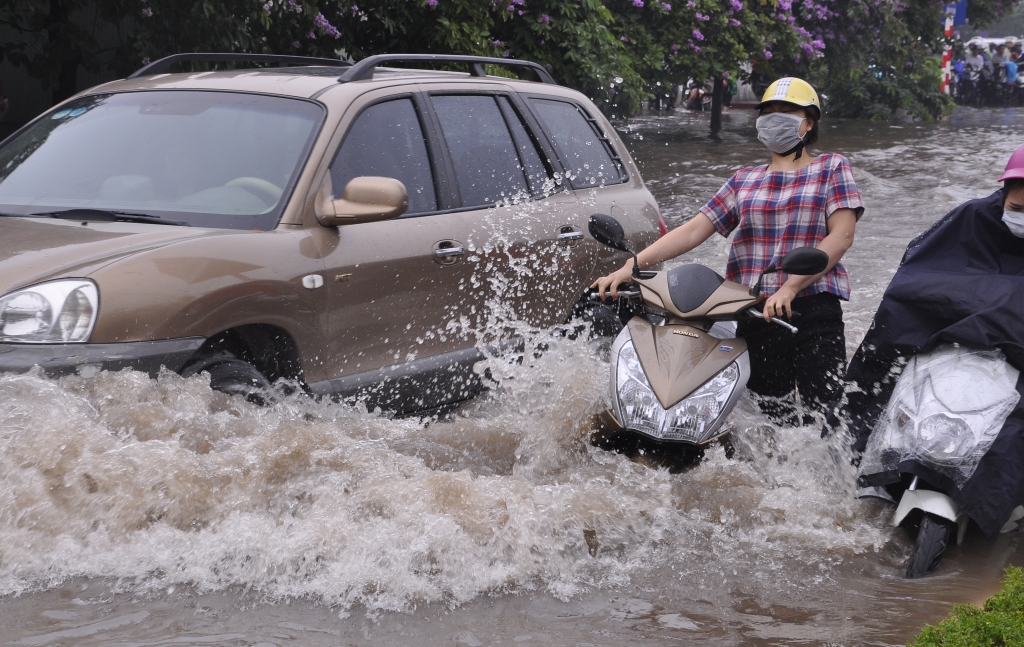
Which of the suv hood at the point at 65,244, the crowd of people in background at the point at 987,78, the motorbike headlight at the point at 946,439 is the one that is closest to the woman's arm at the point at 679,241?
the motorbike headlight at the point at 946,439

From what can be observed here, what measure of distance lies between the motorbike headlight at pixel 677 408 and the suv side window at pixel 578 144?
2009 millimetres

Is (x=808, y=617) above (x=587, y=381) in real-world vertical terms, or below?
below

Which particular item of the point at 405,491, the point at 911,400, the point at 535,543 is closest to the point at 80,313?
the point at 405,491

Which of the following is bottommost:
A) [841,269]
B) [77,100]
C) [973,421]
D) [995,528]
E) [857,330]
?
[857,330]

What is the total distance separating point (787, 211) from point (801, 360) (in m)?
0.63

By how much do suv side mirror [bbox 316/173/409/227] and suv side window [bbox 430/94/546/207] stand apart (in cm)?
78

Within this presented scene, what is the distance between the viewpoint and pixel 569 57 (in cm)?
1302

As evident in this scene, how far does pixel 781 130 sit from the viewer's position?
4.89 metres

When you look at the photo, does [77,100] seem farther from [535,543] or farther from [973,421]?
[973,421]

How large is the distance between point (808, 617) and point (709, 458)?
0.81m

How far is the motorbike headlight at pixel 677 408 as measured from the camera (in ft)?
14.0

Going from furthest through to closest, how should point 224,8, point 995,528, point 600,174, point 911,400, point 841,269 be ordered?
point 224,8 → point 600,174 → point 841,269 → point 911,400 → point 995,528

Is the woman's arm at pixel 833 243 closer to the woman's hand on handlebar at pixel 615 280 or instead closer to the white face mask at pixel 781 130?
the white face mask at pixel 781 130

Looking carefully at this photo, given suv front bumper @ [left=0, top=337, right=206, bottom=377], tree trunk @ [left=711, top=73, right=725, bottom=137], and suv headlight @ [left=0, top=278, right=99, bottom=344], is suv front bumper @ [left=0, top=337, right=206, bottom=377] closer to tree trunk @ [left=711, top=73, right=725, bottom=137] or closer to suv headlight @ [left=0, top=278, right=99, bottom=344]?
suv headlight @ [left=0, top=278, right=99, bottom=344]
